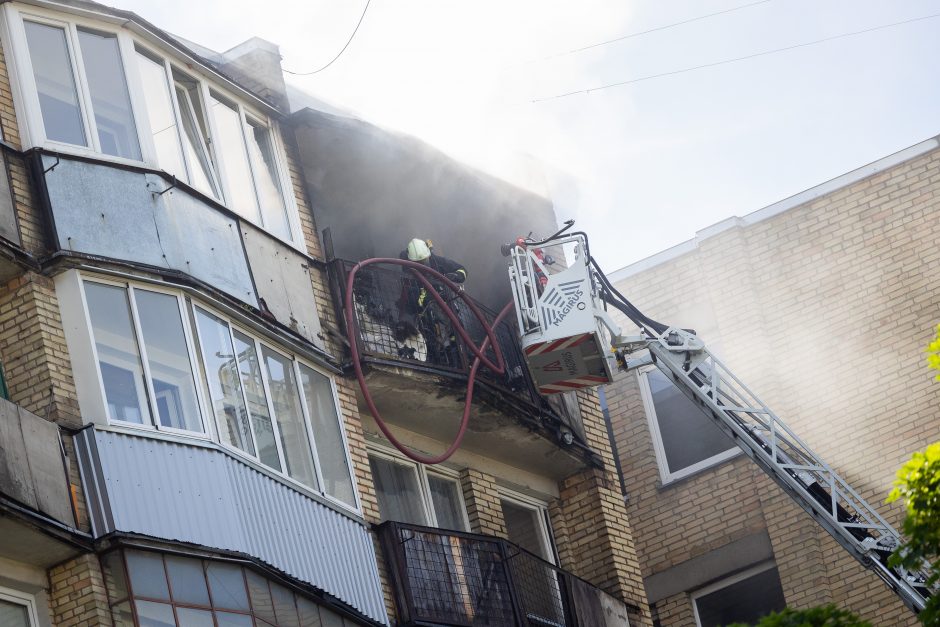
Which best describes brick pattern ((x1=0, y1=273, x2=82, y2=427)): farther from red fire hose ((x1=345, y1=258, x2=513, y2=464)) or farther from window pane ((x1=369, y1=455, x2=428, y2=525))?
window pane ((x1=369, y1=455, x2=428, y2=525))

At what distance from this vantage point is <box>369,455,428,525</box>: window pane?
697 inches

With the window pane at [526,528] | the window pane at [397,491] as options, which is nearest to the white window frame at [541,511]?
the window pane at [526,528]

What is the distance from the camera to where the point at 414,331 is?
1809 cm

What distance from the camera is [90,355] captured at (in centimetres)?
1346

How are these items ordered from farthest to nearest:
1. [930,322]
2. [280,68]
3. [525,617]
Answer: [930,322]
[280,68]
[525,617]

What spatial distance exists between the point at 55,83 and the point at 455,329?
212 inches

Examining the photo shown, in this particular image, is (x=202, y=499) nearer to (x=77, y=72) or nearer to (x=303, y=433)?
(x=303, y=433)

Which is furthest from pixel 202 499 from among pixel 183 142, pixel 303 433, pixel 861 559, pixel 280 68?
pixel 861 559

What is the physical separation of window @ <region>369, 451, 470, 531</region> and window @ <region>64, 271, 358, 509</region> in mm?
1736

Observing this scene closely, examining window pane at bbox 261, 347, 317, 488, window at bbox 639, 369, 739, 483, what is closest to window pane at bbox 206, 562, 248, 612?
window pane at bbox 261, 347, 317, 488

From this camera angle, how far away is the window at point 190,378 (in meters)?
13.6

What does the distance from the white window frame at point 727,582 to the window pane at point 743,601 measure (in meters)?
0.03

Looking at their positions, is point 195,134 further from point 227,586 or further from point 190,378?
point 227,586

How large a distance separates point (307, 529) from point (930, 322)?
11170mm
